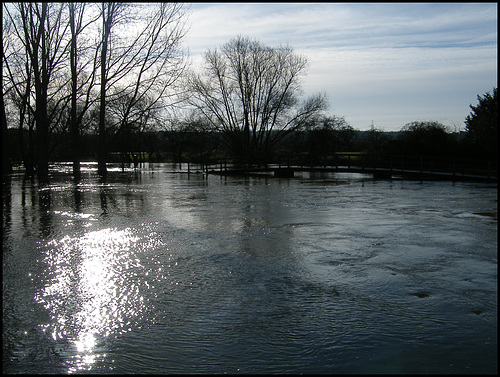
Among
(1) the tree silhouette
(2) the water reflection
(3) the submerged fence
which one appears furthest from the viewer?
(1) the tree silhouette

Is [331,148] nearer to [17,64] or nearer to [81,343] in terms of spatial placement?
[17,64]

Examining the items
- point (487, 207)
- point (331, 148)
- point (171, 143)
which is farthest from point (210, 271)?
point (171, 143)

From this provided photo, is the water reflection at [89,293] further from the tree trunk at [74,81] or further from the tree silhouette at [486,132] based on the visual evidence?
the tree silhouette at [486,132]

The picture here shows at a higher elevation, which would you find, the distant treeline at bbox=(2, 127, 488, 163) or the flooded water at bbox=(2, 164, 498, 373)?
the distant treeline at bbox=(2, 127, 488, 163)

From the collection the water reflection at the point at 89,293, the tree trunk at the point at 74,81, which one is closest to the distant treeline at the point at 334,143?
the tree trunk at the point at 74,81

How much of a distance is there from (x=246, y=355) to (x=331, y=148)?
5434 centimetres

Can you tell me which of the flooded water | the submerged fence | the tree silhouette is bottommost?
the flooded water

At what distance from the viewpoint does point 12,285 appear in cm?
580

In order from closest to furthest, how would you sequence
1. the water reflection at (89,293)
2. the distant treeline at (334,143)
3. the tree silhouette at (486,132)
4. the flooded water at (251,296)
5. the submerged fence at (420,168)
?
the flooded water at (251,296), the water reflection at (89,293), the submerged fence at (420,168), the tree silhouette at (486,132), the distant treeline at (334,143)

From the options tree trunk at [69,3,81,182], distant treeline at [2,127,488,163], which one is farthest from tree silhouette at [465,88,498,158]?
tree trunk at [69,3,81,182]

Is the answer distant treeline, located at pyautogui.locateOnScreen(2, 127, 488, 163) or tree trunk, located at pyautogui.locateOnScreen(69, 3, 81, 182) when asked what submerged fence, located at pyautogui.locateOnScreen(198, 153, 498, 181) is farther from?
tree trunk, located at pyautogui.locateOnScreen(69, 3, 81, 182)

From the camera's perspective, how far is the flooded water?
3.84 m

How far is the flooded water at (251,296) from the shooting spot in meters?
3.84

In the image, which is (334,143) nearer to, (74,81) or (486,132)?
(486,132)
